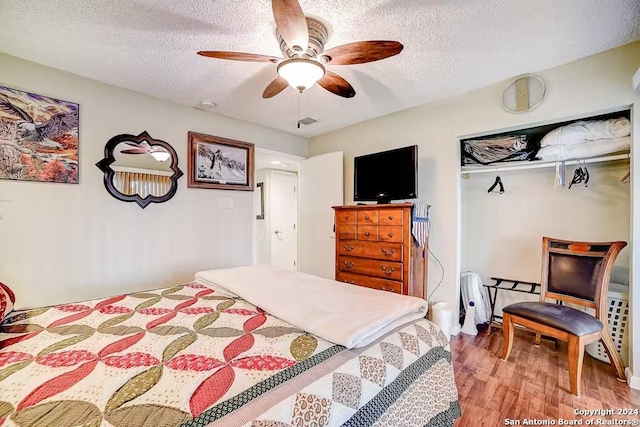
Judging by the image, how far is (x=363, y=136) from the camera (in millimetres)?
3613

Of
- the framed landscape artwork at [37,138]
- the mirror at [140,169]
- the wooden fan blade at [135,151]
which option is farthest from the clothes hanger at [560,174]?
the framed landscape artwork at [37,138]

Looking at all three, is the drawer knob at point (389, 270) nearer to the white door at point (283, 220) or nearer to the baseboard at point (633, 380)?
the baseboard at point (633, 380)

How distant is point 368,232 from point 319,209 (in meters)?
1.20

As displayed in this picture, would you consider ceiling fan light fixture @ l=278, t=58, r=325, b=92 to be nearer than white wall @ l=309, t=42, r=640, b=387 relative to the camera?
Yes

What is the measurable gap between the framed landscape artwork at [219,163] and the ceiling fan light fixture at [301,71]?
1.80 metres

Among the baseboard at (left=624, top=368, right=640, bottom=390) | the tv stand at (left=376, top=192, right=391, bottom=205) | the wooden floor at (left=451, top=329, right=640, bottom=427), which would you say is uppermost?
the tv stand at (left=376, top=192, right=391, bottom=205)

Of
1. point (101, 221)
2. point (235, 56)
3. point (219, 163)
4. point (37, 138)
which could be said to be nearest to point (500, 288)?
point (235, 56)

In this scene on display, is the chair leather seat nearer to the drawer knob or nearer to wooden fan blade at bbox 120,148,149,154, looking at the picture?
the drawer knob

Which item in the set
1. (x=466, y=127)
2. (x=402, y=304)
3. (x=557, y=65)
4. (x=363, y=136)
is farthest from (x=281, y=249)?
(x=557, y=65)

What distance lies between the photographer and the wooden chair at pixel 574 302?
73.4 inches

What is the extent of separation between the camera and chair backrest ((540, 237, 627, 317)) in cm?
202

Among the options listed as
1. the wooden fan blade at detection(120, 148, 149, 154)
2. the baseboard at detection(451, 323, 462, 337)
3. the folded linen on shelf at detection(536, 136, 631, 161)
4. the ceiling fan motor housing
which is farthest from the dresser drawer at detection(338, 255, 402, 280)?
the wooden fan blade at detection(120, 148, 149, 154)

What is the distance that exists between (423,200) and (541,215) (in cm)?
114

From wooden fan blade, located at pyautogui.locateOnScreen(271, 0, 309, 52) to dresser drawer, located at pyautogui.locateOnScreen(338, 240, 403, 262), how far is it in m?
1.89
